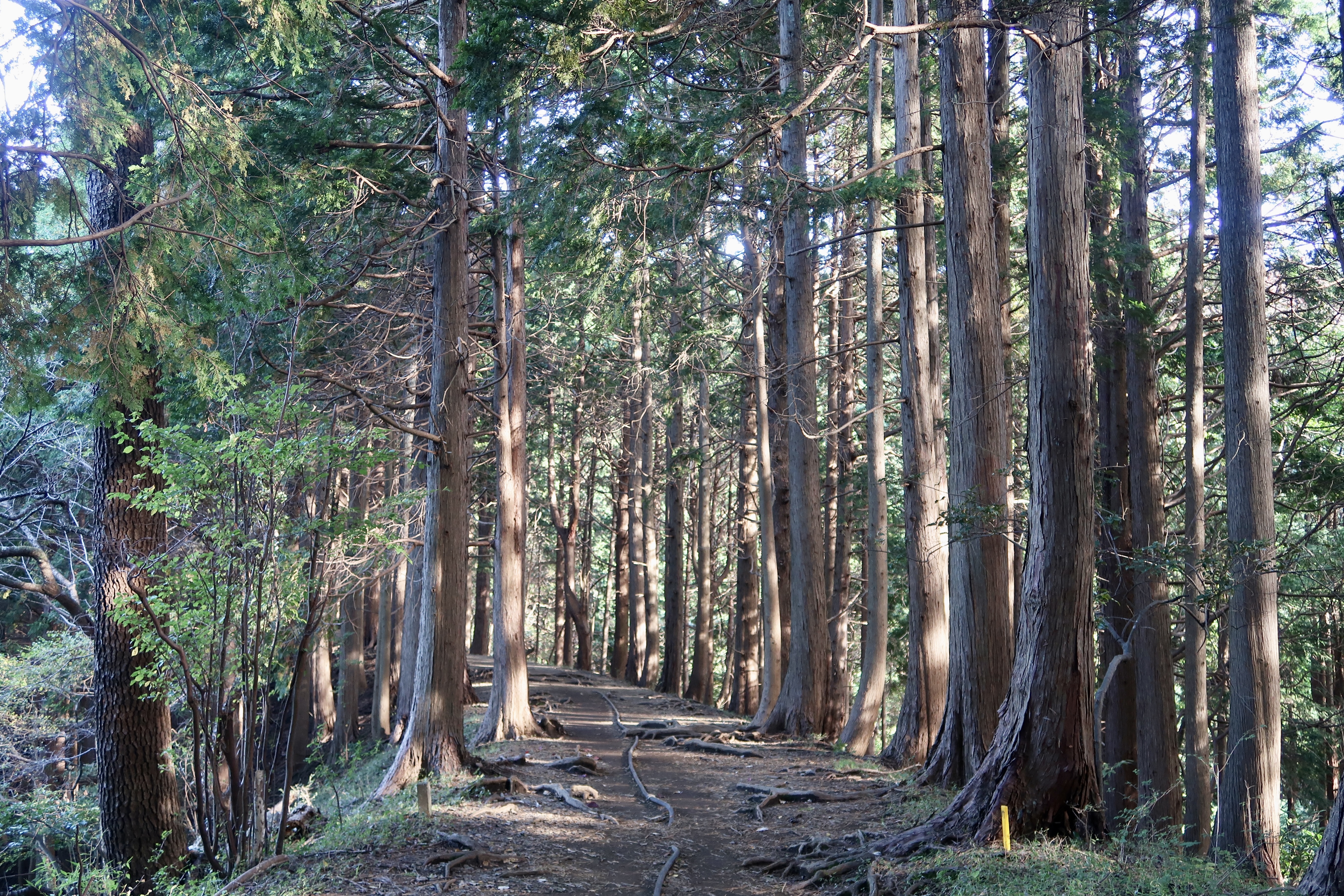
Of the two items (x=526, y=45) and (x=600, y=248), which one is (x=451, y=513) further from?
(x=526, y=45)

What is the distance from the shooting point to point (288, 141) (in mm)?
10016

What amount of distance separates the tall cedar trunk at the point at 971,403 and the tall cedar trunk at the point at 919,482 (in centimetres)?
167

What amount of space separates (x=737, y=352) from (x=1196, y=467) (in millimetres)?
10093

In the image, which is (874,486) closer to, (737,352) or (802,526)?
(802,526)

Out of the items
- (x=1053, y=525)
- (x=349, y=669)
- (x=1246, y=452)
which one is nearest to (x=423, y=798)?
(x=1053, y=525)

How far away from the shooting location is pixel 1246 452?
32.2 ft

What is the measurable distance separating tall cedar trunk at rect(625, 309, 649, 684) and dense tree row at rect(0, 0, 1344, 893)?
4.12 metres

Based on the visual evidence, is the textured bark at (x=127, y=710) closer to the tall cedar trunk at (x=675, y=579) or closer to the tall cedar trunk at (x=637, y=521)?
the tall cedar trunk at (x=637, y=521)

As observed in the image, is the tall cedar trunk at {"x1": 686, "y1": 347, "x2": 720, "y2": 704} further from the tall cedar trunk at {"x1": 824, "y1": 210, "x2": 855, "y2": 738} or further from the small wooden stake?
the small wooden stake

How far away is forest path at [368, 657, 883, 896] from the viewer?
6961 mm

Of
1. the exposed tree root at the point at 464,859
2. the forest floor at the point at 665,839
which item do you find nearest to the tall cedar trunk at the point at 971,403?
the forest floor at the point at 665,839

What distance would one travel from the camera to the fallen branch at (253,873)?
20.2 feet

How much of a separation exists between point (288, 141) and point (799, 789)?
929cm

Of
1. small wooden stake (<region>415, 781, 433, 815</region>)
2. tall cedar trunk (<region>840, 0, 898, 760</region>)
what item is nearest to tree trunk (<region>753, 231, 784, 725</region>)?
tall cedar trunk (<region>840, 0, 898, 760</region>)
